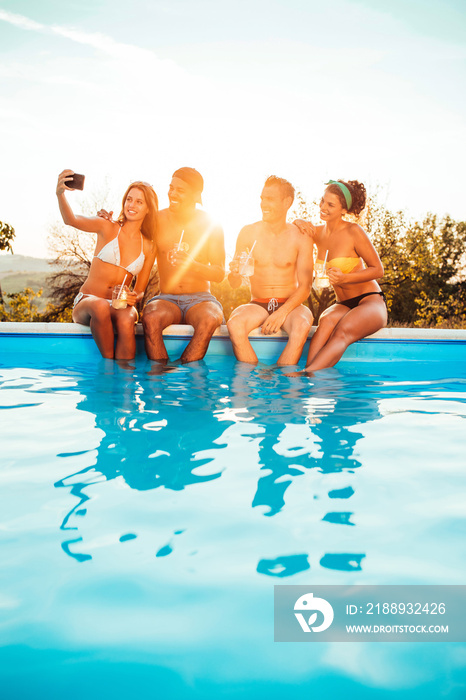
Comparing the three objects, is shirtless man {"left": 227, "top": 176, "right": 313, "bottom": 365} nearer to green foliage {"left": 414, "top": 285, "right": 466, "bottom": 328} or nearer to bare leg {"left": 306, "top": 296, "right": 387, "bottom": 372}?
bare leg {"left": 306, "top": 296, "right": 387, "bottom": 372}

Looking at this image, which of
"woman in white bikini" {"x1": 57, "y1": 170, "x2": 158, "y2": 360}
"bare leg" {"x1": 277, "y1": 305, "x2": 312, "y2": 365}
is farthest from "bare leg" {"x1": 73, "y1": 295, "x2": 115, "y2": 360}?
"bare leg" {"x1": 277, "y1": 305, "x2": 312, "y2": 365}

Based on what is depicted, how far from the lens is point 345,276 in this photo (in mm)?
4469

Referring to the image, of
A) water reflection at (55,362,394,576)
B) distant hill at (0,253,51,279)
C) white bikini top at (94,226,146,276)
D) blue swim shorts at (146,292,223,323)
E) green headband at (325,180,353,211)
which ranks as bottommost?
water reflection at (55,362,394,576)

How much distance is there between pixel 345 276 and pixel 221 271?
3.76 ft

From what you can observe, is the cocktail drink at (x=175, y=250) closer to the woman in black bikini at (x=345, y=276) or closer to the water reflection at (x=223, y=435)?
the water reflection at (x=223, y=435)

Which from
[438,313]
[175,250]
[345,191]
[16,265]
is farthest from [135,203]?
[16,265]

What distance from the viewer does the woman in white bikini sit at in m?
4.53

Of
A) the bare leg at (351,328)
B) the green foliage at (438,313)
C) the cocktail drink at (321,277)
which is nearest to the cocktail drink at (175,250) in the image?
the cocktail drink at (321,277)

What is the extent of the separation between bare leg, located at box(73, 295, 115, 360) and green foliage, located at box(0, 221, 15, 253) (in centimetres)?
507

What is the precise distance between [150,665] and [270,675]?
224 millimetres

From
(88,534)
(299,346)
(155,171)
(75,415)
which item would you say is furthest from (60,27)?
(88,534)

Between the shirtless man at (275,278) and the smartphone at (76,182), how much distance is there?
4.62ft

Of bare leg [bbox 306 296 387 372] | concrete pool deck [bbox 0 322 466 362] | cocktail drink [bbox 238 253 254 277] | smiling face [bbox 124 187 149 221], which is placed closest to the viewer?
cocktail drink [bbox 238 253 254 277]

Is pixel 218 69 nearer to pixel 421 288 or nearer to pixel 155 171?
pixel 155 171
